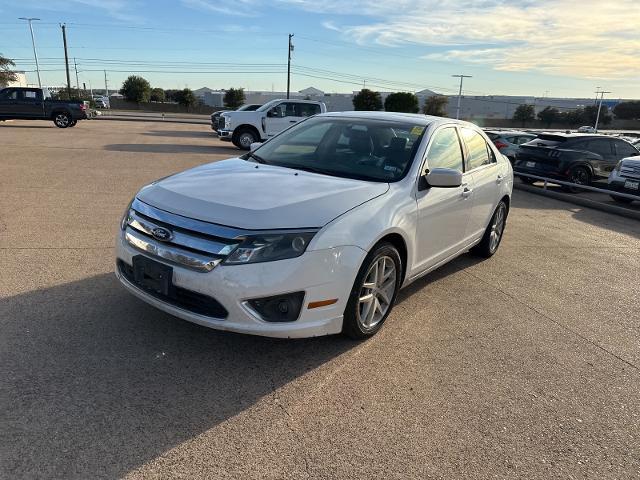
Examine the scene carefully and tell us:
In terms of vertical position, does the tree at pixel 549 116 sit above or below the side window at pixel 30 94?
below

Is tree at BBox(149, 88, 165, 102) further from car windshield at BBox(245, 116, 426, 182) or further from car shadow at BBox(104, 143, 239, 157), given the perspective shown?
car windshield at BBox(245, 116, 426, 182)

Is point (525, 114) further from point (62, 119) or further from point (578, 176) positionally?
point (578, 176)

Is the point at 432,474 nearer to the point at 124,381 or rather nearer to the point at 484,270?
the point at 124,381

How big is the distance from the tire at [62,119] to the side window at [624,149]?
23209mm

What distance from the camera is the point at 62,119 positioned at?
24266 millimetres

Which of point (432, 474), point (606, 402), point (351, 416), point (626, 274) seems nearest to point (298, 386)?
point (351, 416)

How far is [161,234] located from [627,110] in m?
95.5

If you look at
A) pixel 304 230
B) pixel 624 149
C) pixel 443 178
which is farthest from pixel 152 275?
pixel 624 149

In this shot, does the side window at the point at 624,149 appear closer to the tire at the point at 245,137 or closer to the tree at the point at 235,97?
the tire at the point at 245,137

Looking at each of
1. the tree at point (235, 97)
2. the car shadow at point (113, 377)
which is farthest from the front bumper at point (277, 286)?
the tree at point (235, 97)

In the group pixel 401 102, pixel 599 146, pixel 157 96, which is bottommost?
pixel 157 96

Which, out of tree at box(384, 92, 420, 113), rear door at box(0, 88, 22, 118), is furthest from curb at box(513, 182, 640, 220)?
tree at box(384, 92, 420, 113)

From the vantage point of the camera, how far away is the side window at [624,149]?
547 inches

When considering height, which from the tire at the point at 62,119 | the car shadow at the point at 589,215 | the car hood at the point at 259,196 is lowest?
the car shadow at the point at 589,215
